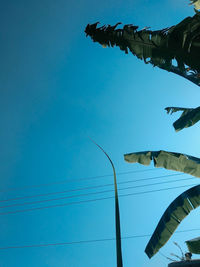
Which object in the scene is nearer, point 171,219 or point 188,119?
point 171,219

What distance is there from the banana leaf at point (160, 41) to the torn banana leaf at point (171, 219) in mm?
2664

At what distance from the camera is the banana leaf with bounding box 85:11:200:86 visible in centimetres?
377

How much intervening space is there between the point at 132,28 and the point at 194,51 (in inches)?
49.2

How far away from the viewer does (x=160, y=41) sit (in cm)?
400

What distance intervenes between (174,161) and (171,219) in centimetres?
124

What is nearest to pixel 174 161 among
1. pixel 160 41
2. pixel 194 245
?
pixel 194 245

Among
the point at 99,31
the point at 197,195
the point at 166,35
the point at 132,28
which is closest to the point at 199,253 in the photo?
the point at 197,195

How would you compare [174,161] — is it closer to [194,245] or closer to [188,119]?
[188,119]

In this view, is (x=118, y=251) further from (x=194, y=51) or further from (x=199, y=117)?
(x=199, y=117)

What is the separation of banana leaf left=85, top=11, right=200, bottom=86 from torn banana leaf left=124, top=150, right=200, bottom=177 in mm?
1846

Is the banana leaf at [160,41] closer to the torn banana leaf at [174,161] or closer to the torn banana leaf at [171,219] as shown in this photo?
the torn banana leaf at [174,161]

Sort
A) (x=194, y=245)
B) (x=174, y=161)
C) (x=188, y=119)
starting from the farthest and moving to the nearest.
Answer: (x=188, y=119), (x=174, y=161), (x=194, y=245)

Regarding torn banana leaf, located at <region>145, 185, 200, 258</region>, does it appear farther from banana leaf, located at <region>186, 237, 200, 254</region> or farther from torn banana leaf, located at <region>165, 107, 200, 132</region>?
torn banana leaf, located at <region>165, 107, 200, 132</region>

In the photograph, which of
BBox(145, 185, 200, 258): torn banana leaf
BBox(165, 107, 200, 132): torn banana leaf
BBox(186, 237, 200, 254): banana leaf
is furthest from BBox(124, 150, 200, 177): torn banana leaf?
BBox(186, 237, 200, 254): banana leaf
